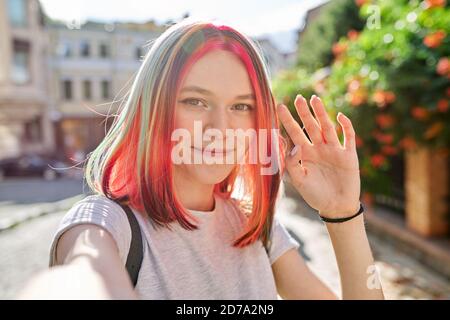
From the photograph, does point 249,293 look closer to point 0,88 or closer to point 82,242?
point 82,242

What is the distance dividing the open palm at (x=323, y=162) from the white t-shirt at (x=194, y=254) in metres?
0.25

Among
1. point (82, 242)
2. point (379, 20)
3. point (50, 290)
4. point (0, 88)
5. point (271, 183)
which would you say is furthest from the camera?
point (0, 88)

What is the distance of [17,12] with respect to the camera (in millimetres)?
19672

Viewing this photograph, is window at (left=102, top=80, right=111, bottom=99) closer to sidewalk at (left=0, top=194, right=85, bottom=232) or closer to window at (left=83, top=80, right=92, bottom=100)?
window at (left=83, top=80, right=92, bottom=100)

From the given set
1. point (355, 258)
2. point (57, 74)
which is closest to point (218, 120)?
point (355, 258)

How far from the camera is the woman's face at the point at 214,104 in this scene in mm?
1036

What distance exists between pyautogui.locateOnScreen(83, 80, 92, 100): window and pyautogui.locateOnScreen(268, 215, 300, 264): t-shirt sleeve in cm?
2376

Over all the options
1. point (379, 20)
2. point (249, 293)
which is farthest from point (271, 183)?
point (379, 20)

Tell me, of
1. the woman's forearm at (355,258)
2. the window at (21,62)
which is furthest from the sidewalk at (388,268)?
the window at (21,62)

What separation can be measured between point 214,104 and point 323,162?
302mm

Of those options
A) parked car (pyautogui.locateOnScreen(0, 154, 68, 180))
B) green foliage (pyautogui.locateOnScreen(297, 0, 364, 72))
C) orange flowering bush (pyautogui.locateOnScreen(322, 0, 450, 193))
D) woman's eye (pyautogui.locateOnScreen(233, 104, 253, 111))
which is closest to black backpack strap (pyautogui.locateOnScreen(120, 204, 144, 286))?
woman's eye (pyautogui.locateOnScreen(233, 104, 253, 111))

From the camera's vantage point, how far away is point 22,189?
1309 centimetres
